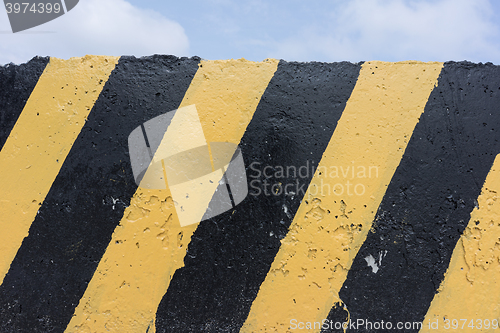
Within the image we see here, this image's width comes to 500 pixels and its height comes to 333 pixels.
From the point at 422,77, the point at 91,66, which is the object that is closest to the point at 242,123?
the point at 91,66

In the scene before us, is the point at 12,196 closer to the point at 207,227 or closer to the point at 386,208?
the point at 207,227

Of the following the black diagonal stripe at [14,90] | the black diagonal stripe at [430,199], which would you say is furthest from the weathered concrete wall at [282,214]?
the black diagonal stripe at [14,90]

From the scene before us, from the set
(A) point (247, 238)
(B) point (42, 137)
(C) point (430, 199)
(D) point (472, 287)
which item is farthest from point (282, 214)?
(B) point (42, 137)

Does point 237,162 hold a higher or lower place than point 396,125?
lower

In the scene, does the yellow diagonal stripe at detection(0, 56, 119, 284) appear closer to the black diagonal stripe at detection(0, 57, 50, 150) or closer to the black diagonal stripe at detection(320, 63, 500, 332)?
the black diagonal stripe at detection(0, 57, 50, 150)

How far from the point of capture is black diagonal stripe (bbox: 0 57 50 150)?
1.24 meters

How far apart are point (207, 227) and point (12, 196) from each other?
3.59 feet

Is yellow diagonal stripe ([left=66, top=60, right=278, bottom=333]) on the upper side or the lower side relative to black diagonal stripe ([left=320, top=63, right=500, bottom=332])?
lower

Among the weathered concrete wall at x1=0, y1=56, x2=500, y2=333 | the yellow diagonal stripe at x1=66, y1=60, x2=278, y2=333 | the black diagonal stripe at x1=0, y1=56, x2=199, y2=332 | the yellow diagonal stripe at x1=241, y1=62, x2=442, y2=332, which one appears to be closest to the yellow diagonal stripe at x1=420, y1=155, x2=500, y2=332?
the weathered concrete wall at x1=0, y1=56, x2=500, y2=333

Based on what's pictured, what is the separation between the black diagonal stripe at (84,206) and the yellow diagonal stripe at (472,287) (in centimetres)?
169

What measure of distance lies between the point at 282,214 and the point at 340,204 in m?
0.31

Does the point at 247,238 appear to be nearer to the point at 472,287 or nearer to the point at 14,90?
the point at 472,287

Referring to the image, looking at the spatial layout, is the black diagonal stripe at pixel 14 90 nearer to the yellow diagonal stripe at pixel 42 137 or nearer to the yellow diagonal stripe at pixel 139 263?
the yellow diagonal stripe at pixel 42 137

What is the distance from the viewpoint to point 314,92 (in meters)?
1.20
